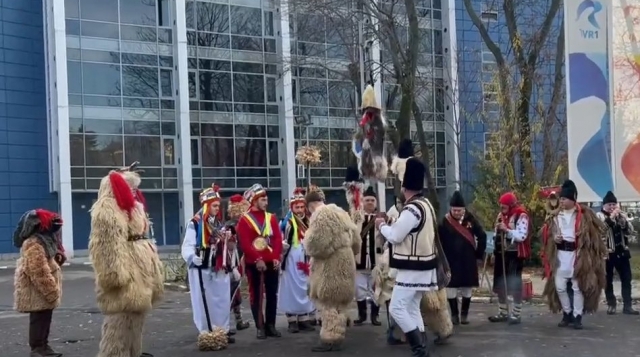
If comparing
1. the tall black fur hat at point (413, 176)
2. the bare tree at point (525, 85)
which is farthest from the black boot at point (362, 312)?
the bare tree at point (525, 85)

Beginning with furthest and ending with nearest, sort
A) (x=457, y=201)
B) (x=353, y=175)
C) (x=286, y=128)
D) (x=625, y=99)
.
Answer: (x=286, y=128) < (x=625, y=99) < (x=353, y=175) < (x=457, y=201)

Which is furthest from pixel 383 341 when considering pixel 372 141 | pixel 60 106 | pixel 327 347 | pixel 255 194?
pixel 60 106

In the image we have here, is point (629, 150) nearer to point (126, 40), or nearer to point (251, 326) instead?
point (251, 326)

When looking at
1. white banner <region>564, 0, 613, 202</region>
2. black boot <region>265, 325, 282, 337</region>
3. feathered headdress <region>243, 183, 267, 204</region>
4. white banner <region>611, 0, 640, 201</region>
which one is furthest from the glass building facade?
black boot <region>265, 325, 282, 337</region>

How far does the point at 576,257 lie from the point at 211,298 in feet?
16.0

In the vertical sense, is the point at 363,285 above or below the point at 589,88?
below

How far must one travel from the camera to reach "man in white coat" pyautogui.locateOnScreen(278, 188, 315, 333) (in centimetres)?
1012

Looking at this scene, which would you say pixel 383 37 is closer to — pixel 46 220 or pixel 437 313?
pixel 437 313

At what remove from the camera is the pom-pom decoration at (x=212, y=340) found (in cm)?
877

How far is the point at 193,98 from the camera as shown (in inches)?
1372

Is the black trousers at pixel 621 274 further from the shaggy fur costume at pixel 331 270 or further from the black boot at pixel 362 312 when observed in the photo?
the shaggy fur costume at pixel 331 270

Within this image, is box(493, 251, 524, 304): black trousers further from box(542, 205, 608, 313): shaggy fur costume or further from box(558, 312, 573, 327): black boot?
box(558, 312, 573, 327): black boot

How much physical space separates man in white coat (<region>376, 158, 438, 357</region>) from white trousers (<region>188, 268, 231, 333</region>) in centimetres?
224

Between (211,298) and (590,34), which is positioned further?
(590,34)
